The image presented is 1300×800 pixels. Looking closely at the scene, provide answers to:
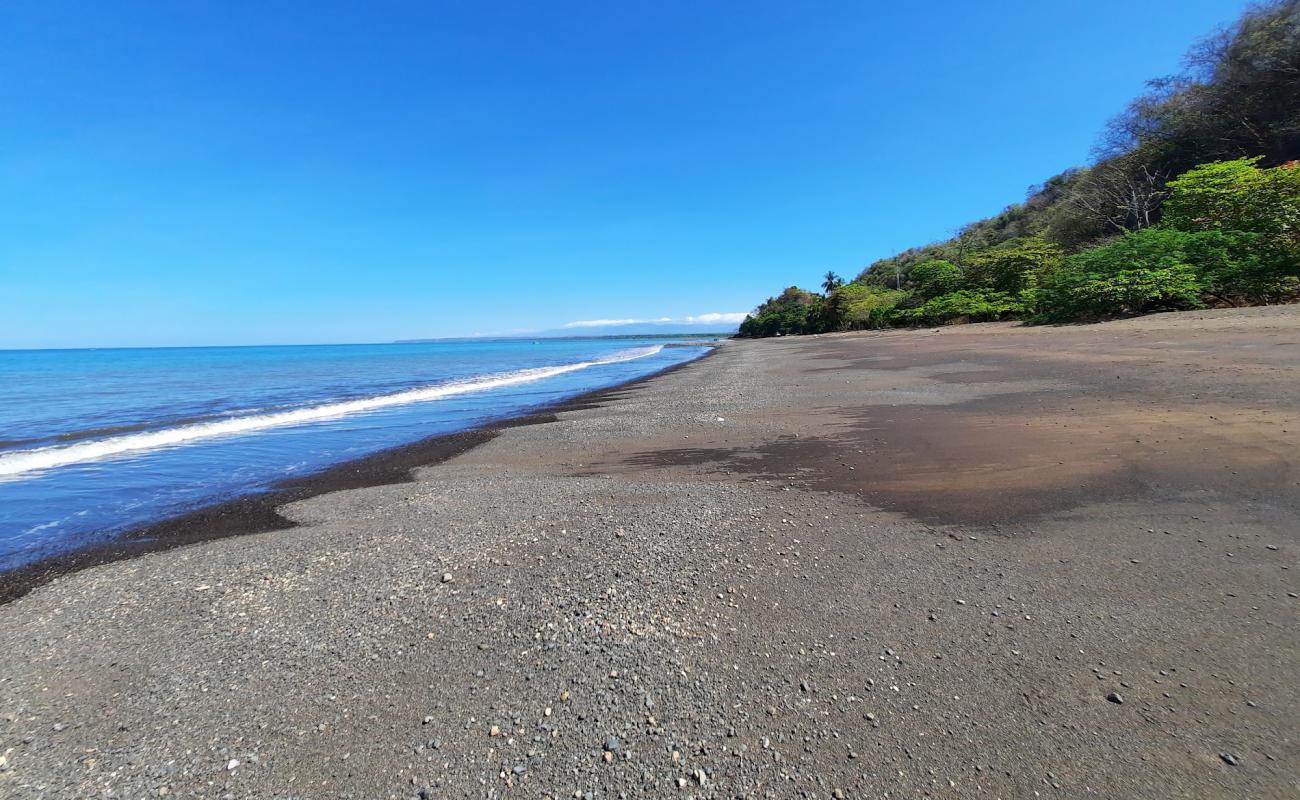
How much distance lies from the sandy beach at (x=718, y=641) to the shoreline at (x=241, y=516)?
161 millimetres

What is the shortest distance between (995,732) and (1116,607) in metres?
1.62

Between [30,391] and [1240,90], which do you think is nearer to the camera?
[30,391]

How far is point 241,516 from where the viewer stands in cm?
625

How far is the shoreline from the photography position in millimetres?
4875

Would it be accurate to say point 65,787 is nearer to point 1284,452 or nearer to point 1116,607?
point 1116,607

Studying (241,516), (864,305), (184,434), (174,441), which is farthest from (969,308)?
(174,441)

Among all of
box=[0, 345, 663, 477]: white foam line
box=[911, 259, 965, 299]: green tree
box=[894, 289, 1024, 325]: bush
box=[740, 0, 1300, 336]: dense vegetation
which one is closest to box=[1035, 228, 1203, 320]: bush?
box=[740, 0, 1300, 336]: dense vegetation

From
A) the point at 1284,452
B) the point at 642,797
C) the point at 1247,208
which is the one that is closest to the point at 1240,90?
the point at 1247,208

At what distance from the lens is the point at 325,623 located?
351cm

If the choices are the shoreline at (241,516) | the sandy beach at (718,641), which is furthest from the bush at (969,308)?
the shoreline at (241,516)

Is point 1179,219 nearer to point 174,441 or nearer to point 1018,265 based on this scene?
point 1018,265

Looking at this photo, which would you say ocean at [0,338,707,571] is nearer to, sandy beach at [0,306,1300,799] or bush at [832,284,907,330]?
sandy beach at [0,306,1300,799]

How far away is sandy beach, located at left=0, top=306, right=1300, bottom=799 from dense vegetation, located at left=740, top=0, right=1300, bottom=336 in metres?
23.7

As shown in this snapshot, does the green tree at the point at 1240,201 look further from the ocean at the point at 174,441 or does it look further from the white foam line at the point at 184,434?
the white foam line at the point at 184,434
